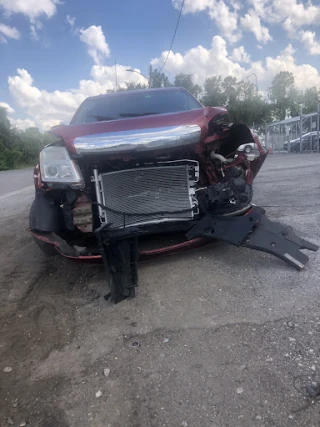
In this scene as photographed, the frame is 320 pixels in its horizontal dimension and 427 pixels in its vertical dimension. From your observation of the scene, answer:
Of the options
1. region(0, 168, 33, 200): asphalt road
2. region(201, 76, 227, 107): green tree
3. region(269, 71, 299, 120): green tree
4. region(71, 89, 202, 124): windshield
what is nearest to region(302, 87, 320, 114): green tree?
region(269, 71, 299, 120): green tree

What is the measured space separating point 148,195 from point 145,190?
0.05 m

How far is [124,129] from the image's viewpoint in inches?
122

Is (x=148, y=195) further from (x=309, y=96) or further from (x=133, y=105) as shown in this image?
(x=309, y=96)

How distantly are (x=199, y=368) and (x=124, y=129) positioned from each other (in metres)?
1.96

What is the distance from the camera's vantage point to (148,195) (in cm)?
336

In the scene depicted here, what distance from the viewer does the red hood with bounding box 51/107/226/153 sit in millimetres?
3111

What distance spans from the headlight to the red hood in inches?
4.4

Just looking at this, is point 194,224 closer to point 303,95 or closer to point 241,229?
point 241,229

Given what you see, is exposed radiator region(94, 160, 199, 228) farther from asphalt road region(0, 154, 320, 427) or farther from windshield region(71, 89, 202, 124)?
windshield region(71, 89, 202, 124)

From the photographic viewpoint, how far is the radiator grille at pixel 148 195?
3275mm

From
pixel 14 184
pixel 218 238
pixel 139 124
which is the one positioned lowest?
pixel 14 184

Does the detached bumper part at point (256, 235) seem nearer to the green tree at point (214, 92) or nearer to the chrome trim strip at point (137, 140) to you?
the chrome trim strip at point (137, 140)

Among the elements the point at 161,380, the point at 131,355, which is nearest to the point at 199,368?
the point at 161,380

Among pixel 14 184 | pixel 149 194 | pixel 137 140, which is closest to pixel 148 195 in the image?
pixel 149 194
